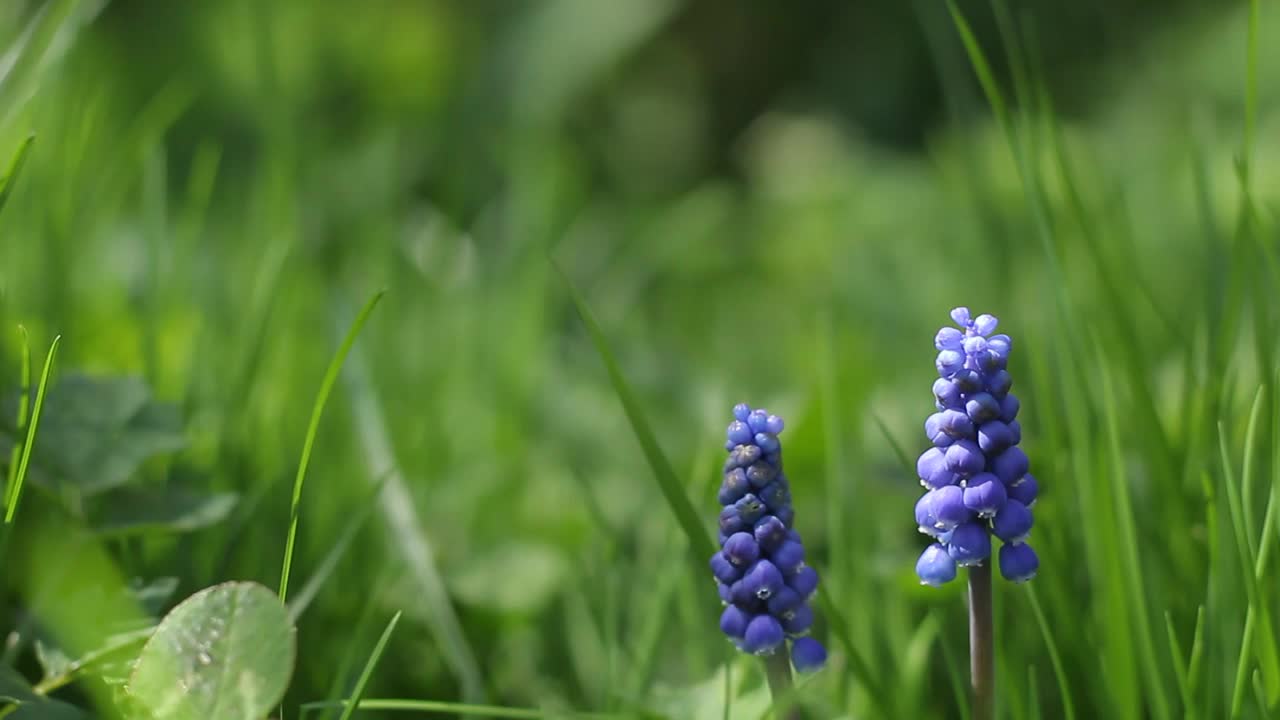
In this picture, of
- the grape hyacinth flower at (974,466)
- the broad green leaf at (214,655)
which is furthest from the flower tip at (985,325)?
the broad green leaf at (214,655)

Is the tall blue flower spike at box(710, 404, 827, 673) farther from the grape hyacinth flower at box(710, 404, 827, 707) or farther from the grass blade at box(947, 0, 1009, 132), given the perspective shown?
the grass blade at box(947, 0, 1009, 132)

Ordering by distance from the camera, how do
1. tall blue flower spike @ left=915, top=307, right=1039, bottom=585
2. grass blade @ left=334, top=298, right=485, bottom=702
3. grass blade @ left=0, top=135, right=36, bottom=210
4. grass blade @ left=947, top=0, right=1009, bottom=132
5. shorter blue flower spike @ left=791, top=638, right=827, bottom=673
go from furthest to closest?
1. grass blade @ left=334, top=298, right=485, bottom=702
2. grass blade @ left=947, top=0, right=1009, bottom=132
3. grass blade @ left=0, top=135, right=36, bottom=210
4. shorter blue flower spike @ left=791, top=638, right=827, bottom=673
5. tall blue flower spike @ left=915, top=307, right=1039, bottom=585

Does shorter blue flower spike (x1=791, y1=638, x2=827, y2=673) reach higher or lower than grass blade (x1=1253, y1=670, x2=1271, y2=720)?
higher

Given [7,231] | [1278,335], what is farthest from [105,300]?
[1278,335]

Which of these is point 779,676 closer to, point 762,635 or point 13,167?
point 762,635

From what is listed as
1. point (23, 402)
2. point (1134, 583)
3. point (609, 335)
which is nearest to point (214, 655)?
point (23, 402)

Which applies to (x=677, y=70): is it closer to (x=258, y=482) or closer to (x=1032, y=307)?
(x=1032, y=307)

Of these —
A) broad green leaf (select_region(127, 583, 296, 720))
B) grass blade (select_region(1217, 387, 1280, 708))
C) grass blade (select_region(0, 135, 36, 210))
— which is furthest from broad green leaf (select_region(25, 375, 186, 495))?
grass blade (select_region(1217, 387, 1280, 708))

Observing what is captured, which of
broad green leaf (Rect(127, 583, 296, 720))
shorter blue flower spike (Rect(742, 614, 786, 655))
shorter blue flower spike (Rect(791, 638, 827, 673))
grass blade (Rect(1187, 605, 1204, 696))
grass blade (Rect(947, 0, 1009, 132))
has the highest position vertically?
grass blade (Rect(947, 0, 1009, 132))
